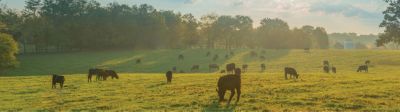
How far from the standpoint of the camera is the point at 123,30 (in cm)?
11956

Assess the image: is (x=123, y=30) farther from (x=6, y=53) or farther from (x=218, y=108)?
(x=218, y=108)

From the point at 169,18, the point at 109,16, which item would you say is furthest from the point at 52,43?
the point at 169,18

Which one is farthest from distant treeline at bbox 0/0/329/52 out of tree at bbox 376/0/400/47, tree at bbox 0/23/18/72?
tree at bbox 376/0/400/47

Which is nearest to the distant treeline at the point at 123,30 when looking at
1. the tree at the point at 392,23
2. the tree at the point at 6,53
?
the tree at the point at 6,53

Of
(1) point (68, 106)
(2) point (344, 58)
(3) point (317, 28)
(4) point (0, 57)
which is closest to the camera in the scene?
(1) point (68, 106)

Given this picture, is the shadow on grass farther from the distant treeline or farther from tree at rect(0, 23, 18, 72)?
the distant treeline

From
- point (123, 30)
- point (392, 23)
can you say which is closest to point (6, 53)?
point (123, 30)

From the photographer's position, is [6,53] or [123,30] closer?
[6,53]

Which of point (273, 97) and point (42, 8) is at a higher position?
point (42, 8)

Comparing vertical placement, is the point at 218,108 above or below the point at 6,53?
below

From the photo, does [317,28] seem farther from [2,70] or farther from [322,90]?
[322,90]

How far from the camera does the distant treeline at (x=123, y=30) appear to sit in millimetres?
109188

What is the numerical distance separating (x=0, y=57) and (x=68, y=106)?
56457mm

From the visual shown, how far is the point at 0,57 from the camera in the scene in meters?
73.9
